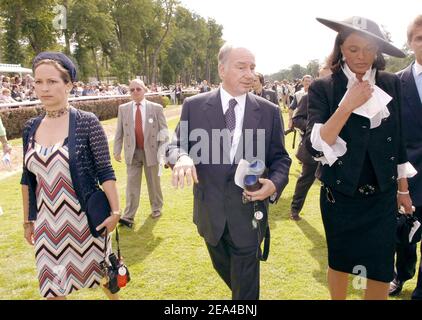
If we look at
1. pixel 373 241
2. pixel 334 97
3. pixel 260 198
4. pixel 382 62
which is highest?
pixel 382 62

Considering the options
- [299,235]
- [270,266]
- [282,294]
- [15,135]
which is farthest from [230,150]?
[15,135]

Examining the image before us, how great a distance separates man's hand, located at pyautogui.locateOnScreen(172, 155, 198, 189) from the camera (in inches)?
97.0

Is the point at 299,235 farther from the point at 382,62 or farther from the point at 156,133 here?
the point at 382,62

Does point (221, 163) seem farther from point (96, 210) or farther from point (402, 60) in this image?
point (402, 60)

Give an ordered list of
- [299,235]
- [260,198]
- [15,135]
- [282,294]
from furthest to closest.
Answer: [15,135] → [299,235] → [282,294] → [260,198]

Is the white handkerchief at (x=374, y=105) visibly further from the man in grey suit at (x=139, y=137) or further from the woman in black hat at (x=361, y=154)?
the man in grey suit at (x=139, y=137)

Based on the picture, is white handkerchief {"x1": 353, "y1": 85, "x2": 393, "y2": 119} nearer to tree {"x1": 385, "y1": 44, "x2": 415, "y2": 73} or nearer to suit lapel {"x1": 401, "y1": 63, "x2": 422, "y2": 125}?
tree {"x1": 385, "y1": 44, "x2": 415, "y2": 73}

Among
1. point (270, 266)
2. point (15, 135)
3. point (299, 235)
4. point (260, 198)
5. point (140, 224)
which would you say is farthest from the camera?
point (15, 135)

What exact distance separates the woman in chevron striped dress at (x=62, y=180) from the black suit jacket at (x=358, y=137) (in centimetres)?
155

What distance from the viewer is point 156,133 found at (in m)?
6.51

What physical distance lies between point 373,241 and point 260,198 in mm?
882

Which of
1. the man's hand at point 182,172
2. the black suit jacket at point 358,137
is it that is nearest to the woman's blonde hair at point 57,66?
the man's hand at point 182,172

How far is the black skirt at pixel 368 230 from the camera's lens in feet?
9.13

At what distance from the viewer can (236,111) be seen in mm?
2887
